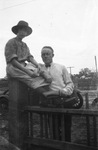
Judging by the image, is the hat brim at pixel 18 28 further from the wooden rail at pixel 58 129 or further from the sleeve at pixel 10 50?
the wooden rail at pixel 58 129

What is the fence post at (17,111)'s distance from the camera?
2.49m

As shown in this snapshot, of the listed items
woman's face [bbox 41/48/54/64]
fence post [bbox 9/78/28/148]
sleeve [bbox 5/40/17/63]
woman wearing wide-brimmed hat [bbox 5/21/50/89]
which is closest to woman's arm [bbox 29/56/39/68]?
woman wearing wide-brimmed hat [bbox 5/21/50/89]

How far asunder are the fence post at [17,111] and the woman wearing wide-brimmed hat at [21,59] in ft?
0.62

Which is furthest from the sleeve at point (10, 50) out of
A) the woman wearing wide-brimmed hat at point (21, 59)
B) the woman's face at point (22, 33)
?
the woman's face at point (22, 33)

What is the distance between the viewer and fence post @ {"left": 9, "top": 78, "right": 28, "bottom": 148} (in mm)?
2492

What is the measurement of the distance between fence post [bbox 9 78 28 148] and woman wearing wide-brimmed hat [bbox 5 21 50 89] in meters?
0.19

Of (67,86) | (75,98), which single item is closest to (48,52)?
(67,86)

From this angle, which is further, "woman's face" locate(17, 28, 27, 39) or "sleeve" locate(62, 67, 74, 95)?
"woman's face" locate(17, 28, 27, 39)

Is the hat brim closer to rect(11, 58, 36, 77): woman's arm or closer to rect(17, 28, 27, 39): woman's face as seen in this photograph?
rect(17, 28, 27, 39): woman's face

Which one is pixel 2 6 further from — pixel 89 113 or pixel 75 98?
pixel 89 113

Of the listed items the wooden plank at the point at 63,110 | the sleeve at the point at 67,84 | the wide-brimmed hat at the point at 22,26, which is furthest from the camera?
the wide-brimmed hat at the point at 22,26

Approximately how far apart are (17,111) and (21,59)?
0.66 meters

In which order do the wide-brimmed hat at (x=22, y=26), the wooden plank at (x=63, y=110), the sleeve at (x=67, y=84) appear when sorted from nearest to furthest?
the wooden plank at (x=63, y=110) < the sleeve at (x=67, y=84) < the wide-brimmed hat at (x=22, y=26)

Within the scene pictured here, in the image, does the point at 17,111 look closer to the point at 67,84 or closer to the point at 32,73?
the point at 32,73
